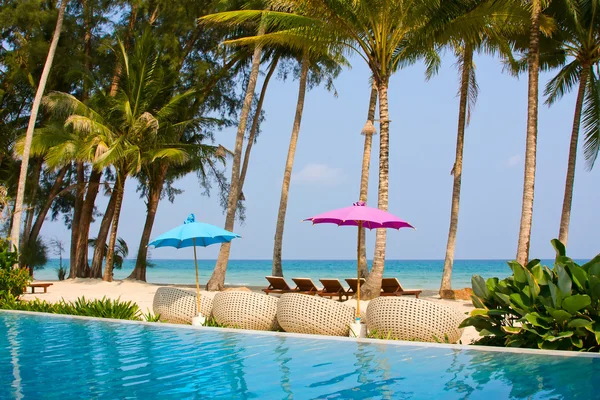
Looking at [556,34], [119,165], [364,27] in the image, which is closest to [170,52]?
[119,165]

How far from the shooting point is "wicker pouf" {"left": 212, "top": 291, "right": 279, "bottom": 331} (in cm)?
920

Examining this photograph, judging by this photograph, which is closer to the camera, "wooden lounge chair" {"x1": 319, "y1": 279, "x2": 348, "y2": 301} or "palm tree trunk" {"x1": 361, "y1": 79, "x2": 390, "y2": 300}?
"palm tree trunk" {"x1": 361, "y1": 79, "x2": 390, "y2": 300}

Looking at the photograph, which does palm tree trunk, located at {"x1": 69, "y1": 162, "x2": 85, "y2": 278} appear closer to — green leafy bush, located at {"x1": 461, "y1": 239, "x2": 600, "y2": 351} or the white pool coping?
the white pool coping

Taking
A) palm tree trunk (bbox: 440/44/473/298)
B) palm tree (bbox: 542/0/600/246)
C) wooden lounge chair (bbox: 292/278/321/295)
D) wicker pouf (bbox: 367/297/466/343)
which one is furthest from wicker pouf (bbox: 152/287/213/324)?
palm tree (bbox: 542/0/600/246)

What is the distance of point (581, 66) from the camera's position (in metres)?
17.6

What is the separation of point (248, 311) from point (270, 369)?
2920 mm

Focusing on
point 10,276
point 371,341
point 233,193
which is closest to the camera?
point 371,341

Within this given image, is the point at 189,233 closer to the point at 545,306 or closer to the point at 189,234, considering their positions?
the point at 189,234

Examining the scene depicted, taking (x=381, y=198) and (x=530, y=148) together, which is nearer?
(x=530, y=148)

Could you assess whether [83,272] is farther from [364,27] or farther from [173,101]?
[364,27]

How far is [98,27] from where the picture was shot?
82.5 ft

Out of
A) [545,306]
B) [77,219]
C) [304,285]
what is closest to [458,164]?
[304,285]

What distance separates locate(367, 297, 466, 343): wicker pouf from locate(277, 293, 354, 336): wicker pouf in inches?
21.1

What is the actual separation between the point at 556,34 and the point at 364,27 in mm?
6098
